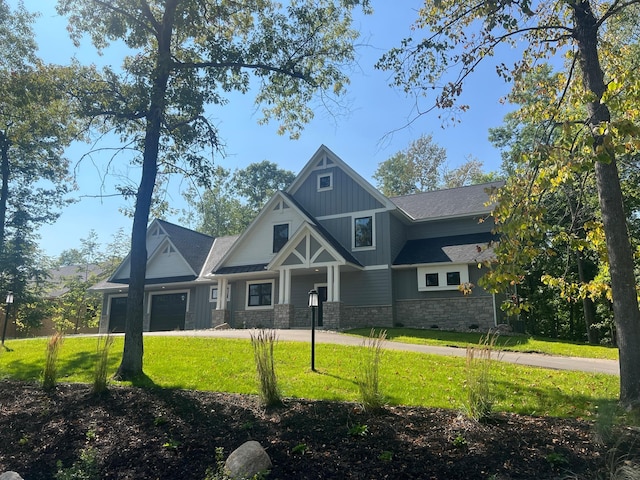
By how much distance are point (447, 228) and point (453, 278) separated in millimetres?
3059

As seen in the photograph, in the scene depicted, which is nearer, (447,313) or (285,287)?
(447,313)

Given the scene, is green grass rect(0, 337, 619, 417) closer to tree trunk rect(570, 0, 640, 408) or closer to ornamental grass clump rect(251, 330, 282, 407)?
tree trunk rect(570, 0, 640, 408)

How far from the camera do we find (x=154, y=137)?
31.0 ft

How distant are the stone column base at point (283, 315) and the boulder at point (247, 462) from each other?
15050 mm

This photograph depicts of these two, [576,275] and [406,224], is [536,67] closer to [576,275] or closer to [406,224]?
[406,224]

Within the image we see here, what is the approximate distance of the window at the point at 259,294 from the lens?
22094 mm

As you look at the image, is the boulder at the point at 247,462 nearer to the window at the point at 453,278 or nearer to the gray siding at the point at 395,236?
the window at the point at 453,278

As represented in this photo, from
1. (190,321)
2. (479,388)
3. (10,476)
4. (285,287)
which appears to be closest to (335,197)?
(285,287)

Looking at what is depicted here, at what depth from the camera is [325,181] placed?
21.9m

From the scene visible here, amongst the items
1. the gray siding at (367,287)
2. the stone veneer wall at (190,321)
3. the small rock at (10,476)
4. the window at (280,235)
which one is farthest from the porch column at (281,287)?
the small rock at (10,476)

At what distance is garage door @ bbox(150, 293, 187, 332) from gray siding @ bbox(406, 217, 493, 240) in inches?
494

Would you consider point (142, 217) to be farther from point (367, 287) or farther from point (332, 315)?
point (367, 287)

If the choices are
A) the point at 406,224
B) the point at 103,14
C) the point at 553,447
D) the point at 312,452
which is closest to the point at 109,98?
the point at 103,14

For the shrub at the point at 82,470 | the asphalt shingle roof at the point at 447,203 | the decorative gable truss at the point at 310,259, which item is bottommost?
the shrub at the point at 82,470
